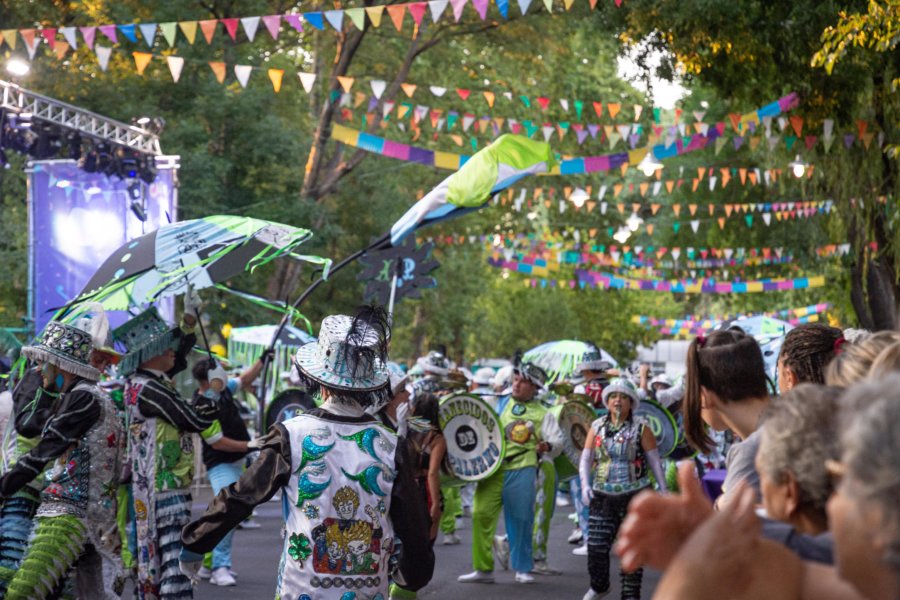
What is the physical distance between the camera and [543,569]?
1250 centimetres

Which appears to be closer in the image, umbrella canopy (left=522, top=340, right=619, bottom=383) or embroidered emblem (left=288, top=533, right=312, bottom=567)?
embroidered emblem (left=288, top=533, right=312, bottom=567)

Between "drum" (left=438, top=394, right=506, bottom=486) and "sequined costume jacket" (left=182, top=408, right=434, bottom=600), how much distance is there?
615 cm

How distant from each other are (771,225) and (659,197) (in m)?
6.96

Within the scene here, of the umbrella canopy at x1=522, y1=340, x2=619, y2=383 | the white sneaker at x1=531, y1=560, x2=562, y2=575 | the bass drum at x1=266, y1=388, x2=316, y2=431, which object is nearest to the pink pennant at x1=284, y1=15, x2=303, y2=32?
the bass drum at x1=266, y1=388, x2=316, y2=431

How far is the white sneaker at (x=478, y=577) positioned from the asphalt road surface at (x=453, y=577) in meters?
0.08

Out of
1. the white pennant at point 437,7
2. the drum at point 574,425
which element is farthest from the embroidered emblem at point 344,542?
the white pennant at point 437,7

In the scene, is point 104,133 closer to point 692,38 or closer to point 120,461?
point 692,38

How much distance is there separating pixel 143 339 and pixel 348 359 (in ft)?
8.15

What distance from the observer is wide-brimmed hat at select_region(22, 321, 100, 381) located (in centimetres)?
744

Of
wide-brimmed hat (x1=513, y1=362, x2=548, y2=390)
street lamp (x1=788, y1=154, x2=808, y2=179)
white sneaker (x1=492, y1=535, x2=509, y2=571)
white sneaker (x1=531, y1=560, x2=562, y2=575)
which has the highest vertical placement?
street lamp (x1=788, y1=154, x2=808, y2=179)

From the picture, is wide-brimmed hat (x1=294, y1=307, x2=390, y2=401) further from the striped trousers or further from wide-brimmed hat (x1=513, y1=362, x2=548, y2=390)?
wide-brimmed hat (x1=513, y1=362, x2=548, y2=390)

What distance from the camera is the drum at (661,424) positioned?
42.2ft

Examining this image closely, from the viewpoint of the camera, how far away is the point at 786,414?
272 cm

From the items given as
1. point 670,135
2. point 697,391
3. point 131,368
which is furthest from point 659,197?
point 697,391
